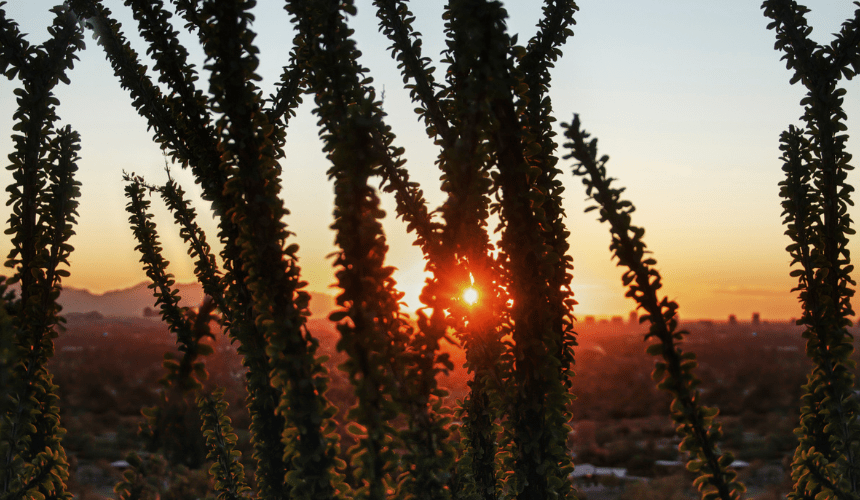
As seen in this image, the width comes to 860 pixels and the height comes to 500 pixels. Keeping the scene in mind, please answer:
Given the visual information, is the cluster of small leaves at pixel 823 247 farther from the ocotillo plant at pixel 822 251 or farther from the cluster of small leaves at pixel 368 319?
the cluster of small leaves at pixel 368 319

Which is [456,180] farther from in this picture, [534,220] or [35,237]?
[35,237]

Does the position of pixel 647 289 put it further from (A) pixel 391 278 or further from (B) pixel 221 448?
(B) pixel 221 448

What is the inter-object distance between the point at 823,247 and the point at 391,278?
168 centimetres

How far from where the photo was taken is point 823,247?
205 centimetres

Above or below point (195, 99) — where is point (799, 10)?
above

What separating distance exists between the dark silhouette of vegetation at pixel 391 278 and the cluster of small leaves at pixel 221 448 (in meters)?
0.01

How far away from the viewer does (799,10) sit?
2.20 meters

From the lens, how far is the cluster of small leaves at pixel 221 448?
260 cm

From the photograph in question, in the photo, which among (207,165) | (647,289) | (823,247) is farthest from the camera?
(207,165)

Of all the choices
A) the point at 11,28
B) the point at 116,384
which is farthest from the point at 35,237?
the point at 116,384

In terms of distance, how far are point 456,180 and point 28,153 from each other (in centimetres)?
179

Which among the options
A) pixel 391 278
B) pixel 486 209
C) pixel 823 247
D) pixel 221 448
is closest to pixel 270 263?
pixel 391 278

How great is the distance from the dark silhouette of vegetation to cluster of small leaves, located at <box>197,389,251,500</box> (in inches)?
0.5

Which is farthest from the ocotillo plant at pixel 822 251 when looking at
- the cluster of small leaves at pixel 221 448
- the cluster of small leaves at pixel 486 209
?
the cluster of small leaves at pixel 221 448
